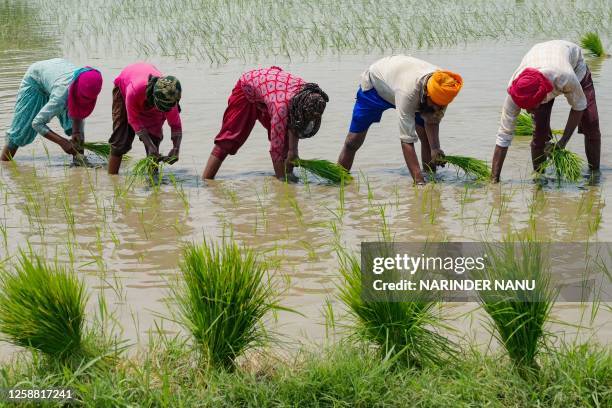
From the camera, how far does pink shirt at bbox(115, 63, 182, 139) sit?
19.0ft

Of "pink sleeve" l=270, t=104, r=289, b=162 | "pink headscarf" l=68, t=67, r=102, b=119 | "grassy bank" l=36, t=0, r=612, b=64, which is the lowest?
"pink sleeve" l=270, t=104, r=289, b=162

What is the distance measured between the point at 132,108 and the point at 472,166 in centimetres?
234

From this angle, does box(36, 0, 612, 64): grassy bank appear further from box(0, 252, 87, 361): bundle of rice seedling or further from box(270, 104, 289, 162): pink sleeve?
box(0, 252, 87, 361): bundle of rice seedling

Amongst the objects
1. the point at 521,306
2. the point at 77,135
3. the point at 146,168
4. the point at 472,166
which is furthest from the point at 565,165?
the point at 77,135

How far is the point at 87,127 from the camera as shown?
812cm

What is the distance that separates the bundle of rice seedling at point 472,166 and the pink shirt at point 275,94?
1.15 m

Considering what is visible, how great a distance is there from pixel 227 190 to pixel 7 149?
210cm

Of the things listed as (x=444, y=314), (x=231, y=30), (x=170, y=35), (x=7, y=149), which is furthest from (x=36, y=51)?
(x=444, y=314)

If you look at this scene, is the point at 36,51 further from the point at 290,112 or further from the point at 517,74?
the point at 517,74

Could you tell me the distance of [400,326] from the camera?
3125 millimetres

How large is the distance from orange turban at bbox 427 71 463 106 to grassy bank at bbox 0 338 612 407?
8.40 feet

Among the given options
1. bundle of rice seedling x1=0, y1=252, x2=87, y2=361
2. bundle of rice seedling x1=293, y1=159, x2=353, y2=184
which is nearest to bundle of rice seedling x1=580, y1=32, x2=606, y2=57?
bundle of rice seedling x1=293, y1=159, x2=353, y2=184

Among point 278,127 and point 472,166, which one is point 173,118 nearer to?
point 278,127

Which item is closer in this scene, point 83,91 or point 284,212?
point 284,212
